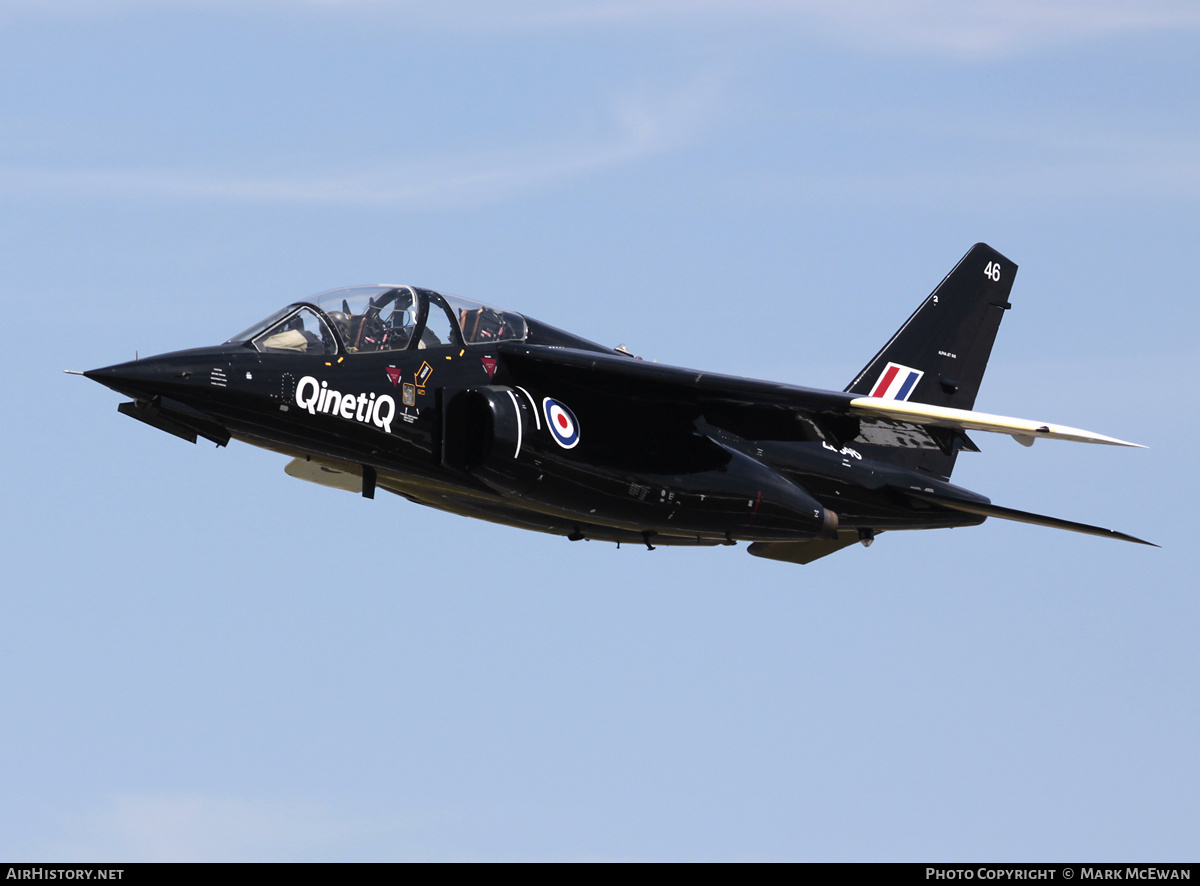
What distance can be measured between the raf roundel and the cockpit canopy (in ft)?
3.81

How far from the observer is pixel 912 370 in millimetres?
24891

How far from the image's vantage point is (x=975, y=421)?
1827cm

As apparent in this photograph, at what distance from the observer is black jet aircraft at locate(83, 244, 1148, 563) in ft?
59.9

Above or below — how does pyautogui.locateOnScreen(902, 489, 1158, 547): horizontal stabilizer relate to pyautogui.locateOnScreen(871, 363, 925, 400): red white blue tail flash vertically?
below

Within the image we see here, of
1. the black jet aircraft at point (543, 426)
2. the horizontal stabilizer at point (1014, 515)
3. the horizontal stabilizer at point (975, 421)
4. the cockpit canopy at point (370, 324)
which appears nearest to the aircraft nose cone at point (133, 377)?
the black jet aircraft at point (543, 426)

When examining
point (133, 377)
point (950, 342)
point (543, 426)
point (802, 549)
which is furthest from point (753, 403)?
point (133, 377)

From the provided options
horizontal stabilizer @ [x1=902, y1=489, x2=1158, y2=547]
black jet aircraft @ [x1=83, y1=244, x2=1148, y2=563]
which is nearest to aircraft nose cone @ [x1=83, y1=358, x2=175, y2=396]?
black jet aircraft @ [x1=83, y1=244, x2=1148, y2=563]

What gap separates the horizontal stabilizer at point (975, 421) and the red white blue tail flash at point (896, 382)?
5530 millimetres

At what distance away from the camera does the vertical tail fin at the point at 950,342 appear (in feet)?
81.5

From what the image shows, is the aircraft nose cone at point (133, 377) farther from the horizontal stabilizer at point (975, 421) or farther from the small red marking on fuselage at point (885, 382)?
the small red marking on fuselage at point (885, 382)

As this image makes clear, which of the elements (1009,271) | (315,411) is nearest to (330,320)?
(315,411)

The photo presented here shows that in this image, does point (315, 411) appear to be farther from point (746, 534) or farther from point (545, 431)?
point (746, 534)

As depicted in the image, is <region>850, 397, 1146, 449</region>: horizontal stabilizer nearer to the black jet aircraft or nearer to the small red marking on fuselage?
the black jet aircraft
